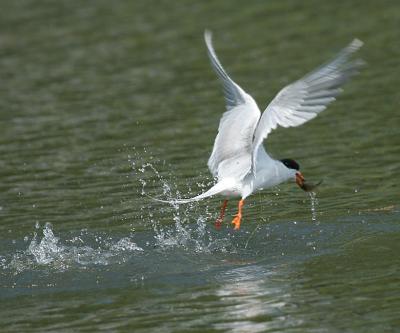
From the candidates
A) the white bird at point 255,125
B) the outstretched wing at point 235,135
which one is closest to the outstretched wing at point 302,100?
the white bird at point 255,125

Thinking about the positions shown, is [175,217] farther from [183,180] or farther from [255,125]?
[255,125]

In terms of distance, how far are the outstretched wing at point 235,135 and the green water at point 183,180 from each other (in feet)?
2.28

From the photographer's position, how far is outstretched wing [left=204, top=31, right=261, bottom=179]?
983 centimetres

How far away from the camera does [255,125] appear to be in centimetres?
980

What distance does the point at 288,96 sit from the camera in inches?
352

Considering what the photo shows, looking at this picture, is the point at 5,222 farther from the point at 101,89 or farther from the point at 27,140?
the point at 101,89

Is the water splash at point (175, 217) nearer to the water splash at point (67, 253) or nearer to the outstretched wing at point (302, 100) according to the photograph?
Answer: the water splash at point (67, 253)

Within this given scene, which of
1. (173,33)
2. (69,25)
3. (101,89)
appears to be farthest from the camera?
(69,25)

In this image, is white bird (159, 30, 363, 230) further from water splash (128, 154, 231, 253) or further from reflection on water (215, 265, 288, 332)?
reflection on water (215, 265, 288, 332)

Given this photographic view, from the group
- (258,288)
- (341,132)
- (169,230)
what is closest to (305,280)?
(258,288)

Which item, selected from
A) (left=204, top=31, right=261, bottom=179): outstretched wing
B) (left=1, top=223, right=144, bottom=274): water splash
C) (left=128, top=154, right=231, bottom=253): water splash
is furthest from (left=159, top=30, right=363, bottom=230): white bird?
(left=1, top=223, right=144, bottom=274): water splash

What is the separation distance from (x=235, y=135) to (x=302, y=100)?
3.75 ft

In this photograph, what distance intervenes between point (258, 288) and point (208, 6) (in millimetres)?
14467

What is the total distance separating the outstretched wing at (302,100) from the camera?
28.9 ft
